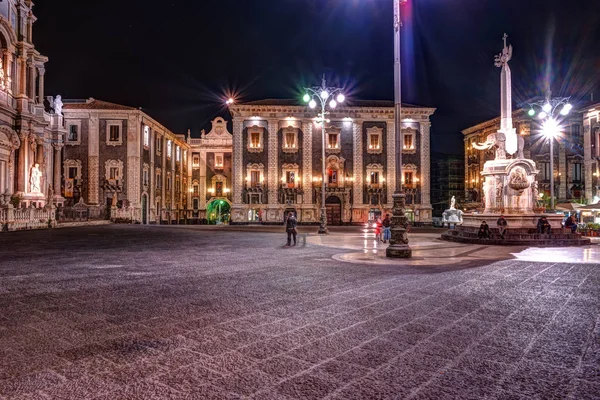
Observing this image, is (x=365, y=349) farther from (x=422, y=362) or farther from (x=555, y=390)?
(x=555, y=390)

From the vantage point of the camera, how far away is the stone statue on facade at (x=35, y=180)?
113ft

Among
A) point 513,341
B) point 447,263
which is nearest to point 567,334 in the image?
point 513,341

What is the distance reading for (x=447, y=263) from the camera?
38.0 feet

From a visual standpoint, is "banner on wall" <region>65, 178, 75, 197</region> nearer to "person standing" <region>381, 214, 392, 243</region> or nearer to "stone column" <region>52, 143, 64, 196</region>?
"stone column" <region>52, 143, 64, 196</region>

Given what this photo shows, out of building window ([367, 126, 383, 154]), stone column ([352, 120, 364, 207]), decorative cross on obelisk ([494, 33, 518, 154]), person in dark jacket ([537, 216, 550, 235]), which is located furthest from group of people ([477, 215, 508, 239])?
building window ([367, 126, 383, 154])

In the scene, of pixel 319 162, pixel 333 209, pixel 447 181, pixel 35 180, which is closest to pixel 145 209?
pixel 35 180

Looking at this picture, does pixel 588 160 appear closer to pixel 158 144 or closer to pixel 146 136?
pixel 146 136

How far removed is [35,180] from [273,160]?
23.5m

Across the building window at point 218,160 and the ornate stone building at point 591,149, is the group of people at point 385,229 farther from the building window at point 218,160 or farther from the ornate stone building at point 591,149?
the building window at point 218,160

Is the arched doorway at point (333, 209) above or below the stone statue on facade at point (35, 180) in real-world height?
below

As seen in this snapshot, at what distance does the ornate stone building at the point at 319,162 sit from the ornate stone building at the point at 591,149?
2116cm

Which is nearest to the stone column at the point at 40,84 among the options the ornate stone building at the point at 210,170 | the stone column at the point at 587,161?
the ornate stone building at the point at 210,170

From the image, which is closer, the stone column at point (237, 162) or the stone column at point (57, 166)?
the stone column at point (57, 166)

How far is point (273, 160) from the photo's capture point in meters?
47.4
